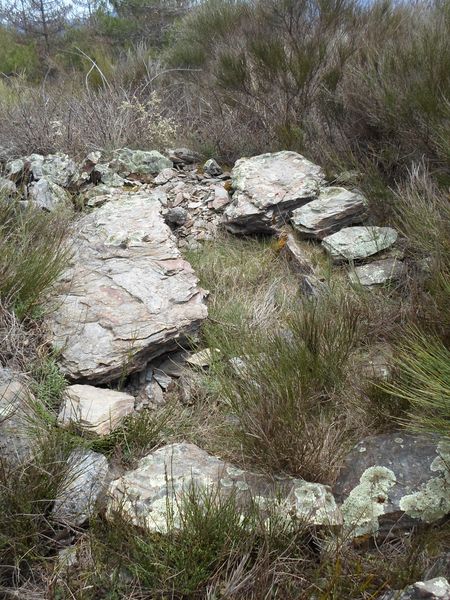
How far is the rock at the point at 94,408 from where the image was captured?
2.14 m

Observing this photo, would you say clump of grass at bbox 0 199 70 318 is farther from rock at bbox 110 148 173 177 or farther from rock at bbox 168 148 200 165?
rock at bbox 168 148 200 165

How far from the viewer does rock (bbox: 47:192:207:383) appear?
2.53 metres

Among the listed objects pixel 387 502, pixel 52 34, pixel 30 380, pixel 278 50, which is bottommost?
pixel 387 502

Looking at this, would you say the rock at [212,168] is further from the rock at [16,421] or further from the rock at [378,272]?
the rock at [16,421]

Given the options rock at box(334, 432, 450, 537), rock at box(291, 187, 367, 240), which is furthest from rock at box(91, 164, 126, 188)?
rock at box(334, 432, 450, 537)

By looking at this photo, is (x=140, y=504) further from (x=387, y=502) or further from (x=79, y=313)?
(x=79, y=313)

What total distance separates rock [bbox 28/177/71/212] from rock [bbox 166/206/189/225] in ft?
2.50

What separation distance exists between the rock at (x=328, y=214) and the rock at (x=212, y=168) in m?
1.19

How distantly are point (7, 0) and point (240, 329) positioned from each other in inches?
526

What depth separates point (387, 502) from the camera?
1855 mm

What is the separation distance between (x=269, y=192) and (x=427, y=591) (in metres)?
3.08

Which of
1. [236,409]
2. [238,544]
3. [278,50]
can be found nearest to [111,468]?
[236,409]

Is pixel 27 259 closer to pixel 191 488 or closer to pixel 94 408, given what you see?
pixel 94 408

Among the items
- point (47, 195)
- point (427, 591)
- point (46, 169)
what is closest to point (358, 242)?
point (47, 195)
